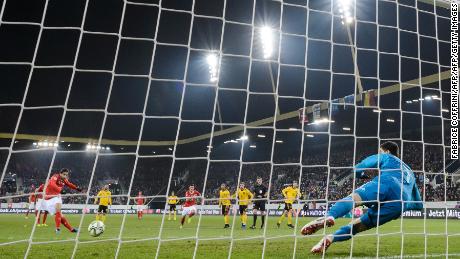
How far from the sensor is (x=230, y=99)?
13.4 meters

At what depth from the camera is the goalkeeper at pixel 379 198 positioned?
500 centimetres

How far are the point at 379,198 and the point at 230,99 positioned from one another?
8637 millimetres

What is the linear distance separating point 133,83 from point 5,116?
26.0ft

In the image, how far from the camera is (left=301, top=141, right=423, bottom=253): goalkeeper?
4996mm

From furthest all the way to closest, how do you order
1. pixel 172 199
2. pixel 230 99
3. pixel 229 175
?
pixel 229 175
pixel 230 99
pixel 172 199

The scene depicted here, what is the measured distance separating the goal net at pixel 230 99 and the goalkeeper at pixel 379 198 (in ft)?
0.62

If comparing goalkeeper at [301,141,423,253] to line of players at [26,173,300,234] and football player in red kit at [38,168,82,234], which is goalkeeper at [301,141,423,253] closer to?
line of players at [26,173,300,234]

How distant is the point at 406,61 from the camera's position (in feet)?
43.6

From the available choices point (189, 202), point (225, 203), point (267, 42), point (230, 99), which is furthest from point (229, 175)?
point (267, 42)

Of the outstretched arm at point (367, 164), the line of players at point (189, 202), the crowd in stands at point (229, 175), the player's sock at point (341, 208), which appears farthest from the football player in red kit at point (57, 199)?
the outstretched arm at point (367, 164)

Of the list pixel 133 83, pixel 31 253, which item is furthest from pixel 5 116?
pixel 31 253

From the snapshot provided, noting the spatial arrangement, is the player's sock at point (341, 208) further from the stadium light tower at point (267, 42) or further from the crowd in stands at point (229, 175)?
the crowd in stands at point (229, 175)

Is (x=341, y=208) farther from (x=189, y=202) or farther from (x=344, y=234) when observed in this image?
(x=189, y=202)

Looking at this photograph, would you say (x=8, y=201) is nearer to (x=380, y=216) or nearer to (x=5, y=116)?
(x=5, y=116)
